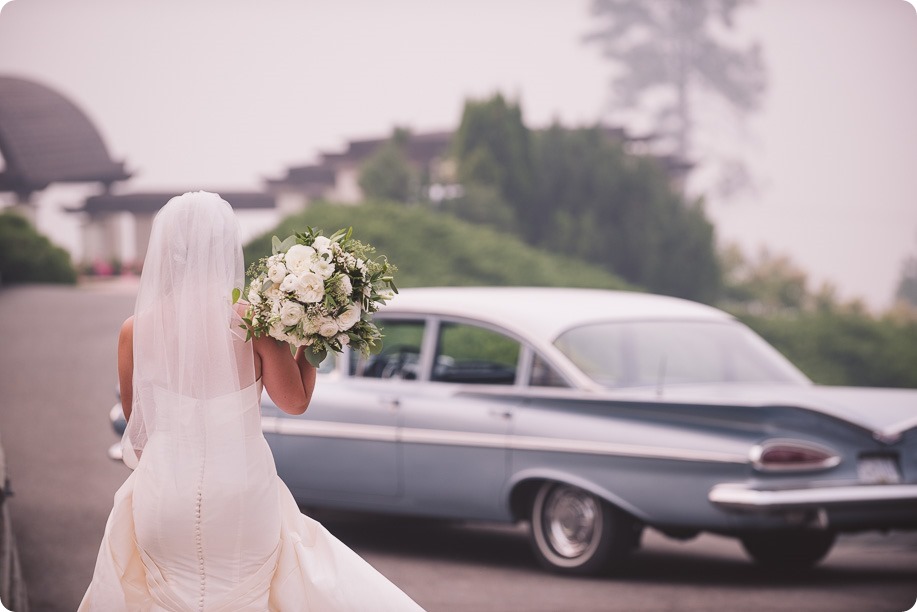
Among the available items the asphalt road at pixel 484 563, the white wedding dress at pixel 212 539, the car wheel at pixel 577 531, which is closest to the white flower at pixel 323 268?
the white wedding dress at pixel 212 539

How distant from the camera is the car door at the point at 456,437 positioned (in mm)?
7910

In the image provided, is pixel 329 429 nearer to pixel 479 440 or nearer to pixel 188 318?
pixel 479 440

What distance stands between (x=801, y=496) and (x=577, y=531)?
4.72 ft

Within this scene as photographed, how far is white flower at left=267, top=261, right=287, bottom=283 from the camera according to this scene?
4305mm

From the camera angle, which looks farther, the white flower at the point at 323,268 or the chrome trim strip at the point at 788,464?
the chrome trim strip at the point at 788,464

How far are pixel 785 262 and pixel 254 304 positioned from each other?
21.6 metres

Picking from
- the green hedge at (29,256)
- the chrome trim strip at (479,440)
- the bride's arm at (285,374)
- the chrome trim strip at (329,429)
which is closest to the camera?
the bride's arm at (285,374)

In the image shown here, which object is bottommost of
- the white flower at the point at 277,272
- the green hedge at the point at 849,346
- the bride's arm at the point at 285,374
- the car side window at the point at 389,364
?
the green hedge at the point at 849,346

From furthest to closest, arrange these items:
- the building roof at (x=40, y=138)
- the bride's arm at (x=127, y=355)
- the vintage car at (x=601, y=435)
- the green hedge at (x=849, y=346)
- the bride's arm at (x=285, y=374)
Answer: the building roof at (x=40, y=138) < the green hedge at (x=849, y=346) < the vintage car at (x=601, y=435) < the bride's arm at (x=127, y=355) < the bride's arm at (x=285, y=374)

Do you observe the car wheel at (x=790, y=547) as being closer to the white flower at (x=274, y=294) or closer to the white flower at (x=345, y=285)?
the white flower at (x=345, y=285)

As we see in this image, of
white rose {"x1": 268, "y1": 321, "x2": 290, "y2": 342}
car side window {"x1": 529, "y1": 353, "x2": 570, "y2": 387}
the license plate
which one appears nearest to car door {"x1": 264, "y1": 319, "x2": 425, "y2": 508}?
car side window {"x1": 529, "y1": 353, "x2": 570, "y2": 387}

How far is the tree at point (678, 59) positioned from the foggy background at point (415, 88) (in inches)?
51.7

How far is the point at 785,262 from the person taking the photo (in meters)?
24.6

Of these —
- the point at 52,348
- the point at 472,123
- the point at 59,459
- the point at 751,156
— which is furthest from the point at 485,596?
the point at 751,156
